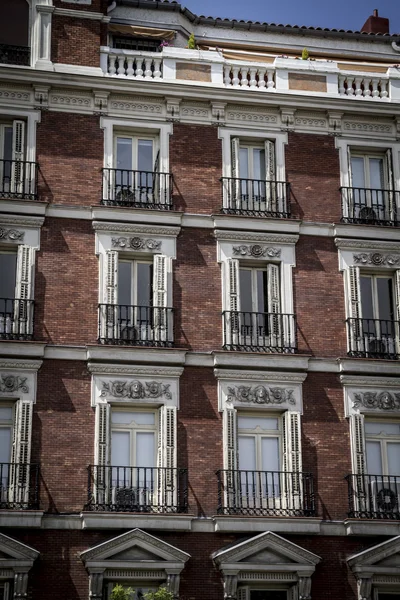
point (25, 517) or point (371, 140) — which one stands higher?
point (371, 140)

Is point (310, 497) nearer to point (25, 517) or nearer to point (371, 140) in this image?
point (25, 517)

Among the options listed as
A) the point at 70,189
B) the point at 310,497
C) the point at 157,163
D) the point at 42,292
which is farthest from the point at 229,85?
the point at 310,497

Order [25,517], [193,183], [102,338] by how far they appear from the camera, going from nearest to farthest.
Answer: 1. [25,517]
2. [102,338]
3. [193,183]

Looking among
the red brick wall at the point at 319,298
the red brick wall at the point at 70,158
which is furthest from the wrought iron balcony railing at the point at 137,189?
the red brick wall at the point at 319,298

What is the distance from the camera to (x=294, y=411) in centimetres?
2967

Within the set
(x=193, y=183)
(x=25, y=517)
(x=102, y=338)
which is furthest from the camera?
(x=193, y=183)

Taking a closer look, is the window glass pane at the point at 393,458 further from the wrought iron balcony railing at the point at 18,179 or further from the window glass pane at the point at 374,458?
the wrought iron balcony railing at the point at 18,179

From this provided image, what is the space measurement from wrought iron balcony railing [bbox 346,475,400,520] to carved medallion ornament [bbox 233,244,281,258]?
5.92 metres

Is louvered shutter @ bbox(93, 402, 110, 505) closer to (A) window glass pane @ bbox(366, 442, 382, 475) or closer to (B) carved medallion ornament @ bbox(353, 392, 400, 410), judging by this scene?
(B) carved medallion ornament @ bbox(353, 392, 400, 410)

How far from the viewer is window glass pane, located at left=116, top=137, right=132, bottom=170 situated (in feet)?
103

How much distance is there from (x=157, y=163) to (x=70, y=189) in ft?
8.02

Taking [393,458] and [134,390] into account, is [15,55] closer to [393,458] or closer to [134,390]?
[134,390]

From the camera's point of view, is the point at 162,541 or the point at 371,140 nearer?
the point at 162,541

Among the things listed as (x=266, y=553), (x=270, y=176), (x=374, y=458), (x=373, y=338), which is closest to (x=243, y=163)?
(x=270, y=176)
